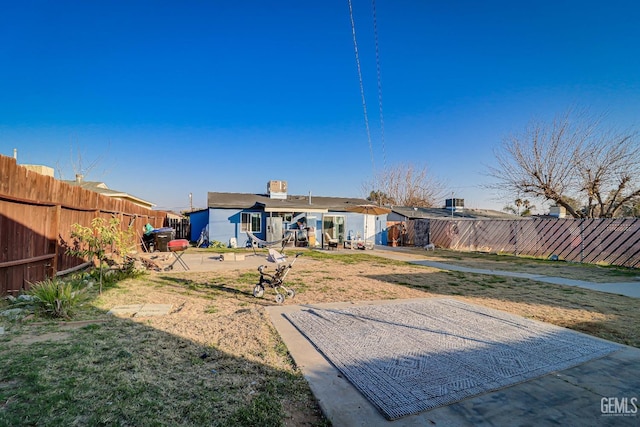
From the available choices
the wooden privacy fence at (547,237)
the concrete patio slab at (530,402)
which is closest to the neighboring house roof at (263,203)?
the wooden privacy fence at (547,237)

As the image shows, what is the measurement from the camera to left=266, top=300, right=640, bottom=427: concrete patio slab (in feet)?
7.64

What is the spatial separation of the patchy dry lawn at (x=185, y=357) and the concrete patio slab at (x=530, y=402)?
0.71 ft

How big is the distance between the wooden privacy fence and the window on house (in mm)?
11498

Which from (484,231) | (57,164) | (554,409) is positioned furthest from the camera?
(484,231)

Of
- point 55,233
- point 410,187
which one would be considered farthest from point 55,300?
point 410,187

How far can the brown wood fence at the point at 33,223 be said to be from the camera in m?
4.99

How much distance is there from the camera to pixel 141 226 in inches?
606

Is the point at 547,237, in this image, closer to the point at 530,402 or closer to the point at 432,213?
the point at 432,213

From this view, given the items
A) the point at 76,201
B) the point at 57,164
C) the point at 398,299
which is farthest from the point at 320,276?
the point at 57,164

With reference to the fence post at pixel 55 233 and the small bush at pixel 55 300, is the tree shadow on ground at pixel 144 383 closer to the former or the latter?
the small bush at pixel 55 300

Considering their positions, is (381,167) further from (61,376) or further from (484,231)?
(61,376)

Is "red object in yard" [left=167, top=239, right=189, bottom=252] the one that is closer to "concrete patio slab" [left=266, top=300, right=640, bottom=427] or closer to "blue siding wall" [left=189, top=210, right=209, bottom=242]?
"concrete patio slab" [left=266, top=300, right=640, bottom=427]

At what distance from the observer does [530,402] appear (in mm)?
2586

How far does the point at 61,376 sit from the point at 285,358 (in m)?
1.99
